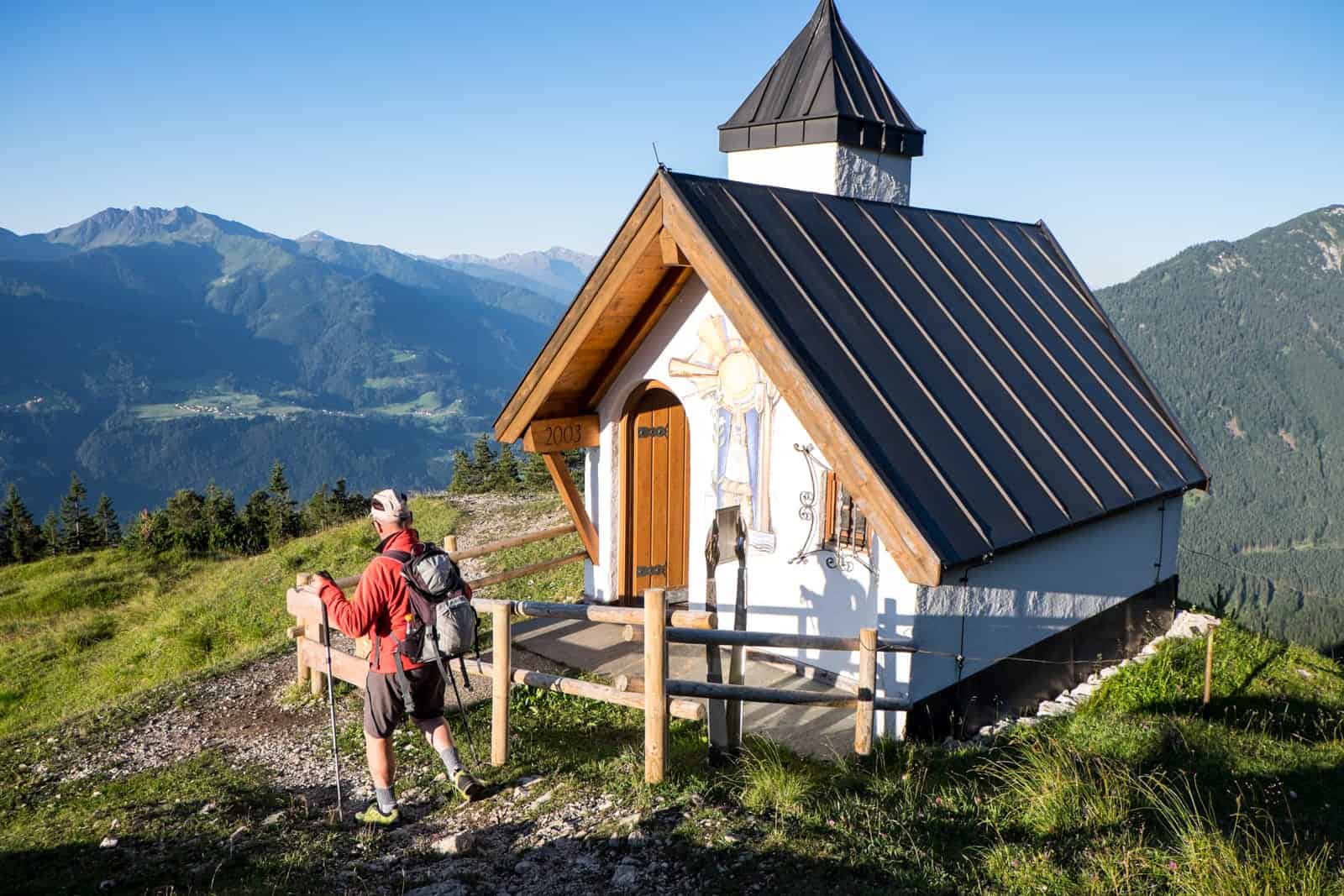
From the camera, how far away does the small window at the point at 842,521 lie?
902cm

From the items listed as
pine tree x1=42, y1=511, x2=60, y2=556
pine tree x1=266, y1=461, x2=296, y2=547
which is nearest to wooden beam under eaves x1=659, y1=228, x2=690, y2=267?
pine tree x1=266, y1=461, x2=296, y2=547

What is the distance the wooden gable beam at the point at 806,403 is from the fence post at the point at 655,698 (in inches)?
81.1

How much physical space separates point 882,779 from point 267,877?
3988mm

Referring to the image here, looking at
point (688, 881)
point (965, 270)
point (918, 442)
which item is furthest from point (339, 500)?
point (688, 881)

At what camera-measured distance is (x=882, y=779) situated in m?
7.08

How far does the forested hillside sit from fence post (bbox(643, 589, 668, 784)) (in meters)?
96.1

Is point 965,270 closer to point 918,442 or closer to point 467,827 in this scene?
point 918,442

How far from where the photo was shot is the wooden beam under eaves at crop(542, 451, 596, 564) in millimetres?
11383

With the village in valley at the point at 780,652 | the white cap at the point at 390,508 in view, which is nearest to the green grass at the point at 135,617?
the village in valley at the point at 780,652

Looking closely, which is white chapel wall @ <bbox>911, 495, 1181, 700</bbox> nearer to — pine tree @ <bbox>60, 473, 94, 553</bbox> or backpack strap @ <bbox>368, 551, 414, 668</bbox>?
backpack strap @ <bbox>368, 551, 414, 668</bbox>

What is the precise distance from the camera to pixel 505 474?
1302 inches

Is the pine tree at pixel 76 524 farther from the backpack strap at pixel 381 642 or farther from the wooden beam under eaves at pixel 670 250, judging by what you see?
the backpack strap at pixel 381 642

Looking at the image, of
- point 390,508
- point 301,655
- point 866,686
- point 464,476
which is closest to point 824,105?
point 866,686

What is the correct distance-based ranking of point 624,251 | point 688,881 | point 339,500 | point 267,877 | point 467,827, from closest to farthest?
point 688,881, point 267,877, point 467,827, point 624,251, point 339,500
